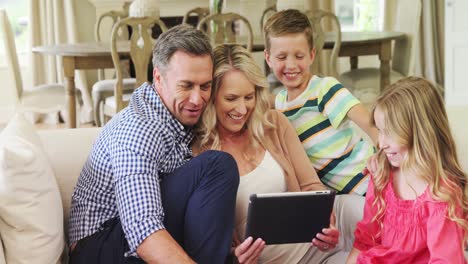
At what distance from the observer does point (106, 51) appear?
407cm

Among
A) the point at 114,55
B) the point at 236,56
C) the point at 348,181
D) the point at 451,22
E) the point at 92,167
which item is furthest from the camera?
the point at 451,22

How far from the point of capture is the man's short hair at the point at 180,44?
1.83 metres

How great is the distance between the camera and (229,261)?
1850 mm

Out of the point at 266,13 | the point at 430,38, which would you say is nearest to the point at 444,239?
the point at 266,13

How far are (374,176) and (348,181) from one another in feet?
1.33

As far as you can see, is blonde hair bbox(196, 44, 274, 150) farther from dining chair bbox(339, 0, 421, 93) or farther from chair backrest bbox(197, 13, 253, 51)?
dining chair bbox(339, 0, 421, 93)

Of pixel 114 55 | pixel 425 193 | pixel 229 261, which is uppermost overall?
pixel 114 55

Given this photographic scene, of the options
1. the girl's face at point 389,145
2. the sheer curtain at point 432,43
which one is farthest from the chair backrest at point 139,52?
the sheer curtain at point 432,43

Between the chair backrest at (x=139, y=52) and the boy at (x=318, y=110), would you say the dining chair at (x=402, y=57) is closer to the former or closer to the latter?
the chair backrest at (x=139, y=52)

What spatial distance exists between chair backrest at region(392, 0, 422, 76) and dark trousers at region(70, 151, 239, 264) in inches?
120

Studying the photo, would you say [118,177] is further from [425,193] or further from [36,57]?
[36,57]

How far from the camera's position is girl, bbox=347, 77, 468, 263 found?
162 cm

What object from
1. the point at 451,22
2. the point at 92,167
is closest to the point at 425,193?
the point at 92,167

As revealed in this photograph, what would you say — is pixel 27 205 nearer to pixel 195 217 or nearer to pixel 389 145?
pixel 195 217
